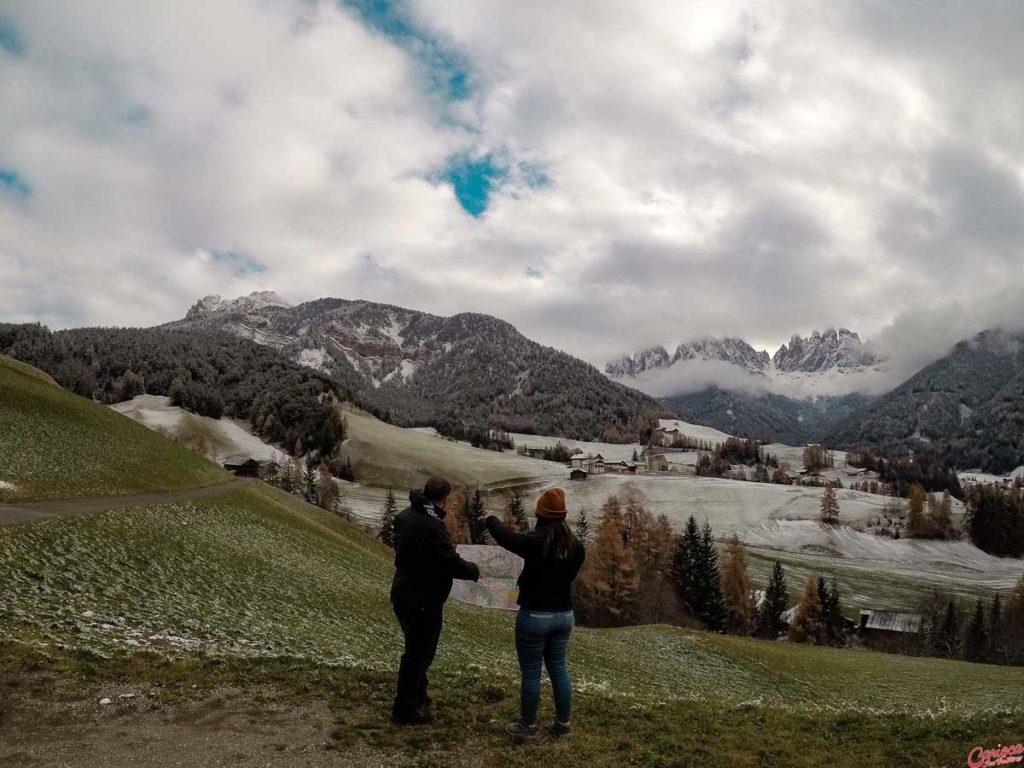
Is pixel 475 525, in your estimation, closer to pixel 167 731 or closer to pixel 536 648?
pixel 167 731

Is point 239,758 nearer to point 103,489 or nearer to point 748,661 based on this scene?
point 748,661

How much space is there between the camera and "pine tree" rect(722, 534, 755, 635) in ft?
269

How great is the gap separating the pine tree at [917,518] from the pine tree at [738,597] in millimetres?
105544

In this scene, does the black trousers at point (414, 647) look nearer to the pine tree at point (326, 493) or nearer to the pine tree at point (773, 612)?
the pine tree at point (773, 612)

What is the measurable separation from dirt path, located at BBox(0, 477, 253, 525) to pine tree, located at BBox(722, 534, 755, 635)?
67933 mm

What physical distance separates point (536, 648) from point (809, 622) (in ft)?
280

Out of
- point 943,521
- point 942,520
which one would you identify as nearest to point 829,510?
point 942,520

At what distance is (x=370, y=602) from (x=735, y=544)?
7372 cm

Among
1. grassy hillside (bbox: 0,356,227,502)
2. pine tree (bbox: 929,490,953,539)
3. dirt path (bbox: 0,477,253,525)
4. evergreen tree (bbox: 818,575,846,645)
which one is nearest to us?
dirt path (bbox: 0,477,253,525)

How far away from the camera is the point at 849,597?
108688 mm

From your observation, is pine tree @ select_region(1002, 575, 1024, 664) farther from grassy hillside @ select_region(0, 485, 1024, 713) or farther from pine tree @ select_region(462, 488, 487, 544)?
pine tree @ select_region(462, 488, 487, 544)

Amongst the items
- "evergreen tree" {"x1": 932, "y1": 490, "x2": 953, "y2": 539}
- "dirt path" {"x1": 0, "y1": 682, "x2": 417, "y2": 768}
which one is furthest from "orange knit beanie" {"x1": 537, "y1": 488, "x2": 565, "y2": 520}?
"evergreen tree" {"x1": 932, "y1": 490, "x2": 953, "y2": 539}

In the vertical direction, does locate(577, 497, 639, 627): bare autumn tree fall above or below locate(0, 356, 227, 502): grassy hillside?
below

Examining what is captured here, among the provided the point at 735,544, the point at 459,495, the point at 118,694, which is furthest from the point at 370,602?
the point at 459,495
